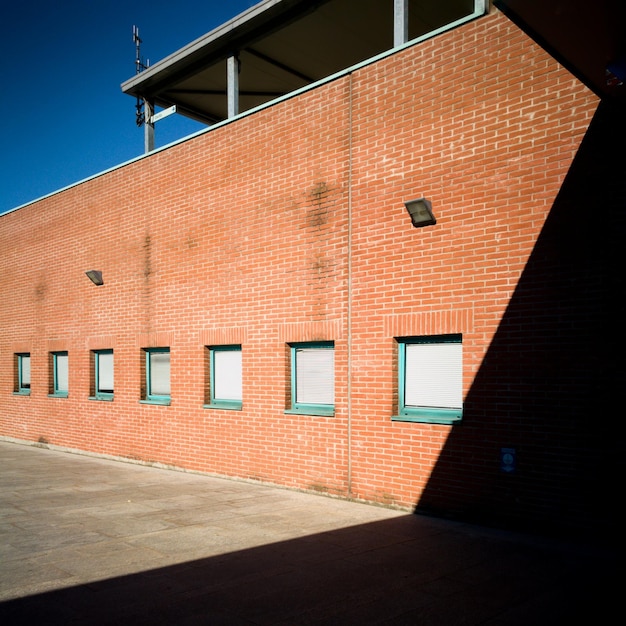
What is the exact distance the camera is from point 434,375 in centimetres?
783

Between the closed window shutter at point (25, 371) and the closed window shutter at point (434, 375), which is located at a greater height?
the closed window shutter at point (434, 375)

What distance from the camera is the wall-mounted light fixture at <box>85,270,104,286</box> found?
1318cm

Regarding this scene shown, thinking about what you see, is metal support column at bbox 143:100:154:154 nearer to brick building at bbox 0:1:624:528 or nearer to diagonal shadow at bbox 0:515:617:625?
brick building at bbox 0:1:624:528

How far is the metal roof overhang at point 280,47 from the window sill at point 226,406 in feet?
22.4

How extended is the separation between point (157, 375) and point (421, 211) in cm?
680

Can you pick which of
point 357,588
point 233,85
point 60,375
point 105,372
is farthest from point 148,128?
point 357,588

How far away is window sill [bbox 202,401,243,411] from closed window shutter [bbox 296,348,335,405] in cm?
134

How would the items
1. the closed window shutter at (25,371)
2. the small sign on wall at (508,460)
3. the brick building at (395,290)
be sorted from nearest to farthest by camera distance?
the brick building at (395,290) → the small sign on wall at (508,460) → the closed window shutter at (25,371)

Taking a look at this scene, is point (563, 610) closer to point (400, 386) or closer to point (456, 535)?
point (456, 535)

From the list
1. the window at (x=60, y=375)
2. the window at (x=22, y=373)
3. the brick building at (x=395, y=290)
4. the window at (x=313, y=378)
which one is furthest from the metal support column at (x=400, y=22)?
the window at (x=22, y=373)

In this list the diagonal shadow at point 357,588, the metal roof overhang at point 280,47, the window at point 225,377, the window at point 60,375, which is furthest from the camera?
the window at point 60,375

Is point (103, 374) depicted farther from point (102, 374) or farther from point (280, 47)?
point (280, 47)

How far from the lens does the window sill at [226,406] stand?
10322mm

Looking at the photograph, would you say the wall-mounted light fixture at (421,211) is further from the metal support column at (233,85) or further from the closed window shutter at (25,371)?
the closed window shutter at (25,371)
